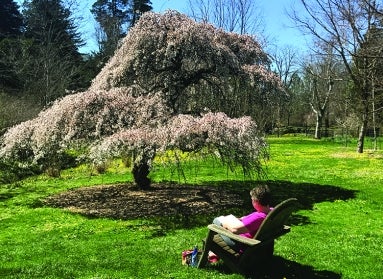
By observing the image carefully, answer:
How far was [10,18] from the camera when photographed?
42188 millimetres

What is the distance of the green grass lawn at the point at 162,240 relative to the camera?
23.0ft

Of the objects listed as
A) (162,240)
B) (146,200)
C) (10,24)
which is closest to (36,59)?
(10,24)

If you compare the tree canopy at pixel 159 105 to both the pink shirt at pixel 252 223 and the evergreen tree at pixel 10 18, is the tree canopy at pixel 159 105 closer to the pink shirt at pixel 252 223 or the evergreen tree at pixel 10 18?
the pink shirt at pixel 252 223

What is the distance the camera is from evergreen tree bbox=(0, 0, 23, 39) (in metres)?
41.6

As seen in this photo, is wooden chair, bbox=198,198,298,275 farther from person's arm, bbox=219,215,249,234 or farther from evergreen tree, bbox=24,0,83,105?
evergreen tree, bbox=24,0,83,105

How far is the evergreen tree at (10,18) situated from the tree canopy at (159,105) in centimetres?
3032

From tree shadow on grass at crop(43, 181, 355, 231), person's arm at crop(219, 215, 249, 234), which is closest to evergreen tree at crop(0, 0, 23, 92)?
tree shadow on grass at crop(43, 181, 355, 231)

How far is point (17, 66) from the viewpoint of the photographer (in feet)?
113

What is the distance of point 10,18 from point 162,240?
130ft

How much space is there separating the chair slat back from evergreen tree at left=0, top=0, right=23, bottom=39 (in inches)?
1594

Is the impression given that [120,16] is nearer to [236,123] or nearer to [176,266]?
[236,123]

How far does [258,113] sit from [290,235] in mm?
7378

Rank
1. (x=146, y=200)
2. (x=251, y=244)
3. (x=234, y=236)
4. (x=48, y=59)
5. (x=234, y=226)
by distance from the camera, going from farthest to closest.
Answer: (x=48, y=59) < (x=146, y=200) < (x=234, y=226) < (x=234, y=236) < (x=251, y=244)

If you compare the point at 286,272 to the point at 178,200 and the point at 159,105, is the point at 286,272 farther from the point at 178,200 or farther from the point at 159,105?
the point at 159,105
